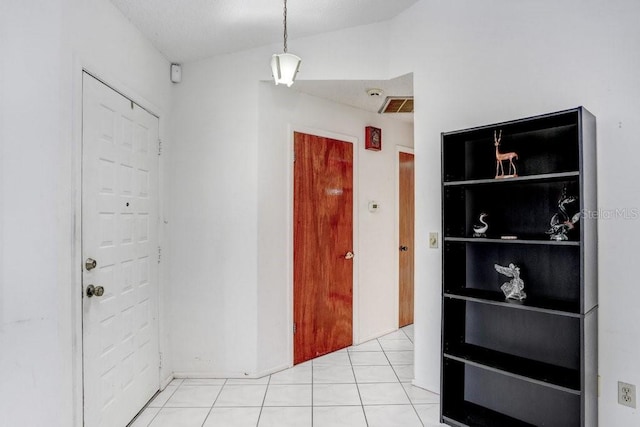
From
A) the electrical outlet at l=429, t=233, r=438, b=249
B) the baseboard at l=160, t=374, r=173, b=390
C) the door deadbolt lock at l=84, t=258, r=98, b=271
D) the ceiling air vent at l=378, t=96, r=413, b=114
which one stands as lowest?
the baseboard at l=160, t=374, r=173, b=390

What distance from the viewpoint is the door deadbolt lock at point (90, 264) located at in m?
1.88

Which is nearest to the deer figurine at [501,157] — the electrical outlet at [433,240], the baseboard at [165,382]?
the electrical outlet at [433,240]

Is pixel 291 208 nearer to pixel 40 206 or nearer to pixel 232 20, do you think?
pixel 232 20

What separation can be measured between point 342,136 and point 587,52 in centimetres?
203

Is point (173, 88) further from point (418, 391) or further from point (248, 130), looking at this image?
point (418, 391)

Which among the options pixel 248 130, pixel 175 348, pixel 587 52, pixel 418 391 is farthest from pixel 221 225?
pixel 587 52

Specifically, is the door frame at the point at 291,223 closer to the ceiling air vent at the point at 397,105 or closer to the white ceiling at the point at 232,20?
the ceiling air vent at the point at 397,105

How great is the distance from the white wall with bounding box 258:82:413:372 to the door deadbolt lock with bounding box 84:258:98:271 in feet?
4.04

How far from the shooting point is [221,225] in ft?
9.53

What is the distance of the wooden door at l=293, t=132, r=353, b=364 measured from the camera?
3217mm

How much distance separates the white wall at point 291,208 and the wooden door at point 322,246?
0.30ft

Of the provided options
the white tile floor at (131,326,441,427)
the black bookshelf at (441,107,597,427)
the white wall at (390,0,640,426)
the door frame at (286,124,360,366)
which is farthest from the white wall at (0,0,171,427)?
the white wall at (390,0,640,426)

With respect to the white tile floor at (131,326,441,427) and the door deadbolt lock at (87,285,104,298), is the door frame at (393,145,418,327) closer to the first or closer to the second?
the white tile floor at (131,326,441,427)

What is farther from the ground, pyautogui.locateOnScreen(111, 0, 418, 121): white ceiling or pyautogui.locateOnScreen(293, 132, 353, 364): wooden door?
pyautogui.locateOnScreen(111, 0, 418, 121): white ceiling
